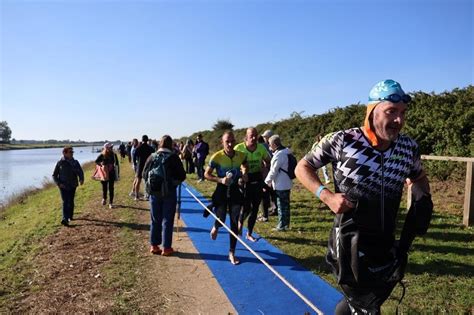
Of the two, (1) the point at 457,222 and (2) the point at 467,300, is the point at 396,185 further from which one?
(1) the point at 457,222

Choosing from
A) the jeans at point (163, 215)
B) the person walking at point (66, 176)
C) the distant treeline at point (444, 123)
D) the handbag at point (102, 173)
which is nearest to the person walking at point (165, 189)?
the jeans at point (163, 215)

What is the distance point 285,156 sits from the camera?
8.44m

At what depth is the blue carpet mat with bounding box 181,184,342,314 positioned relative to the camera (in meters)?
4.69

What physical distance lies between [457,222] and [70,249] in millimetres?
8163

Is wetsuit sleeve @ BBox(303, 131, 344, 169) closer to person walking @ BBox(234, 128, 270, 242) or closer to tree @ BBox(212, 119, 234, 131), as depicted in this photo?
person walking @ BBox(234, 128, 270, 242)

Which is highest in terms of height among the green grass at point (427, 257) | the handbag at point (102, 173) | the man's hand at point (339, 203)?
the man's hand at point (339, 203)

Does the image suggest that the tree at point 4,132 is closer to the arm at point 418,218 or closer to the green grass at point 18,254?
the green grass at point 18,254

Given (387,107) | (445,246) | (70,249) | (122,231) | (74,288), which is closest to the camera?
(387,107)

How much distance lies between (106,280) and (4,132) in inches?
5995

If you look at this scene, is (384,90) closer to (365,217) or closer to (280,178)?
(365,217)

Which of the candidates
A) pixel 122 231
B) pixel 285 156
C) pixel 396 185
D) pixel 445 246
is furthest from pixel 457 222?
pixel 122 231

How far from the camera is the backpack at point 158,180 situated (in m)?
6.66

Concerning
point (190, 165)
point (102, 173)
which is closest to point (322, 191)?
point (102, 173)

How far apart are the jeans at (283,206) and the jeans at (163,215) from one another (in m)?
2.52
